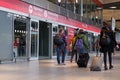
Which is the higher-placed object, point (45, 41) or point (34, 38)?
point (34, 38)

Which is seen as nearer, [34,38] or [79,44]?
[79,44]

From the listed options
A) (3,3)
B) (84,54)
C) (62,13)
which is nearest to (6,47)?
(3,3)

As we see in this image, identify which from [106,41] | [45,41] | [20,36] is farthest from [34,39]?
[106,41]

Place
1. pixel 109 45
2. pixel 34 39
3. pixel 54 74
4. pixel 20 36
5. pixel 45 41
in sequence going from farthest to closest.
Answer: pixel 45 41
pixel 34 39
pixel 20 36
pixel 109 45
pixel 54 74

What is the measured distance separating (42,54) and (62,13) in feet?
15.4

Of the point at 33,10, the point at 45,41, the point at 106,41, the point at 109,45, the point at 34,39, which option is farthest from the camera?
the point at 45,41

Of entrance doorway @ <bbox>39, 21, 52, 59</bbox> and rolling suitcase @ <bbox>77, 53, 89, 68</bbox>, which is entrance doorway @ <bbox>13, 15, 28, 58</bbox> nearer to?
entrance doorway @ <bbox>39, 21, 52, 59</bbox>

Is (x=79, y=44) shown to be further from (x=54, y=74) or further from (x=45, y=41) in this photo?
(x=45, y=41)

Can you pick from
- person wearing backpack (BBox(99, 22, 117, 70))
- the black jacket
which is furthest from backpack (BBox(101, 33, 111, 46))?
the black jacket

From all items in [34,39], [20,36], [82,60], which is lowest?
[82,60]

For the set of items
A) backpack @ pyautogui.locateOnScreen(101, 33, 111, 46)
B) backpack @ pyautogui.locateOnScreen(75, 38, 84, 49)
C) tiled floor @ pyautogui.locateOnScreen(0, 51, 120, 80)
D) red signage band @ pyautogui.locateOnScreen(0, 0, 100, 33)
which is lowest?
tiled floor @ pyautogui.locateOnScreen(0, 51, 120, 80)

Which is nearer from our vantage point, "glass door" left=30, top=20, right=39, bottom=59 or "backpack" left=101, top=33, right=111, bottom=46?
"backpack" left=101, top=33, right=111, bottom=46

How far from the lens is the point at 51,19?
25.5m

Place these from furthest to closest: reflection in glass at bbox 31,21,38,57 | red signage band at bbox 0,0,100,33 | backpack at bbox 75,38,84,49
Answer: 1. reflection in glass at bbox 31,21,38,57
2. red signage band at bbox 0,0,100,33
3. backpack at bbox 75,38,84,49
